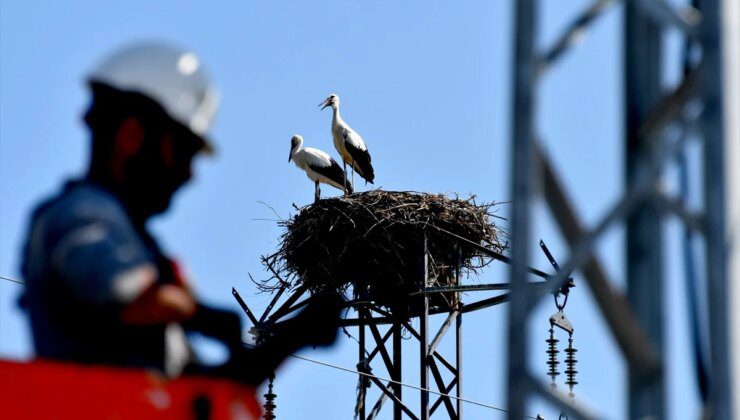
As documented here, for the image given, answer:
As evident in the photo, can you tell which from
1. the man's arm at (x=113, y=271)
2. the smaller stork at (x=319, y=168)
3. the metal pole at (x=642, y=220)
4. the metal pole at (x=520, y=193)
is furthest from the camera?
the smaller stork at (x=319, y=168)

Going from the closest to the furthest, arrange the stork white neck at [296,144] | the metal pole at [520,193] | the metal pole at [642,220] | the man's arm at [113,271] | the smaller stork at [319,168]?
Result: the man's arm at [113,271], the metal pole at [520,193], the metal pole at [642,220], the smaller stork at [319,168], the stork white neck at [296,144]

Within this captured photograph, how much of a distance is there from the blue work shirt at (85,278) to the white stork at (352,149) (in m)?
17.6

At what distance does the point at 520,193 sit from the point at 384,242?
514 inches

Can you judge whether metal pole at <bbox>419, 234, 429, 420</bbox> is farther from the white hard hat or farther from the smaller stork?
the white hard hat

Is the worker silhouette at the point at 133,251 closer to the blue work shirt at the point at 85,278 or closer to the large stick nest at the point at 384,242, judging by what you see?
the blue work shirt at the point at 85,278

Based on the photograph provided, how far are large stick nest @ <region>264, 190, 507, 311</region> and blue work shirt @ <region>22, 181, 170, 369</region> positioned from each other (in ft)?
44.0

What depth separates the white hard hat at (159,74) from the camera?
7.82ft

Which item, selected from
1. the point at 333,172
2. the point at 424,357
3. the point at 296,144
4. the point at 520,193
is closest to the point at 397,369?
the point at 424,357

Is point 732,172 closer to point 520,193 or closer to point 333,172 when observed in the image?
point 520,193

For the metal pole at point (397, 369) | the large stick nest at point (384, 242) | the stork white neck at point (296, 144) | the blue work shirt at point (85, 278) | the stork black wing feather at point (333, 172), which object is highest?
the stork white neck at point (296, 144)

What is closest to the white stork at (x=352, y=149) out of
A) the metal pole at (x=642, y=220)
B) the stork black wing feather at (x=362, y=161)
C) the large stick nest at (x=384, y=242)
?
the stork black wing feather at (x=362, y=161)

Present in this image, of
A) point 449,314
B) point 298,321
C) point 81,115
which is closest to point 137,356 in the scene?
point 298,321

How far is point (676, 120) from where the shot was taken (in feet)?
10.1

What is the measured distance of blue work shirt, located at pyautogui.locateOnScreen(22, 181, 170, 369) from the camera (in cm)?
215
